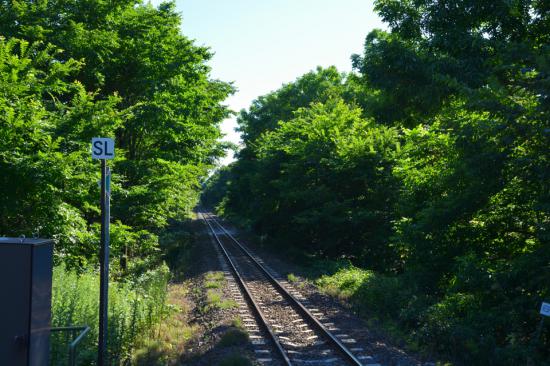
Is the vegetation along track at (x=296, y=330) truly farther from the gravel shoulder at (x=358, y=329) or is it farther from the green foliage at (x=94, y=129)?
the green foliage at (x=94, y=129)

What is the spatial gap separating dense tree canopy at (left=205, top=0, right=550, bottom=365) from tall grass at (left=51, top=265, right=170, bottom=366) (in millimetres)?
6438

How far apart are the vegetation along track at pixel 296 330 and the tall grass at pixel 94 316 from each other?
291cm

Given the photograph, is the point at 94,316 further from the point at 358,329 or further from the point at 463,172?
the point at 463,172

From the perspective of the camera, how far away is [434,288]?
14.0 meters

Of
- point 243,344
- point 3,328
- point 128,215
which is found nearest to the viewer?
point 3,328

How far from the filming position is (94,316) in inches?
439

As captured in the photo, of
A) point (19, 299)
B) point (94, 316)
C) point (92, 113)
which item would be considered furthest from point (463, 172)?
point (92, 113)

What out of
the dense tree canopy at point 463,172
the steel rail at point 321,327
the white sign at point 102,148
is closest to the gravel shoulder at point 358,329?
the steel rail at point 321,327

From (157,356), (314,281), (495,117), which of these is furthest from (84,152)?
(314,281)

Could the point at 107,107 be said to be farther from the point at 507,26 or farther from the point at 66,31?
the point at 507,26

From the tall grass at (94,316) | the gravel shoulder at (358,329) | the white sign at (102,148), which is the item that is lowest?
the gravel shoulder at (358,329)

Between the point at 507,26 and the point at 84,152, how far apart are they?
40.0 ft

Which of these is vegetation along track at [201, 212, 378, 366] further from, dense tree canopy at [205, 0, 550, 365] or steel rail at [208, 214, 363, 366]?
dense tree canopy at [205, 0, 550, 365]

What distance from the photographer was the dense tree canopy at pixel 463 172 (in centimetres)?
977
